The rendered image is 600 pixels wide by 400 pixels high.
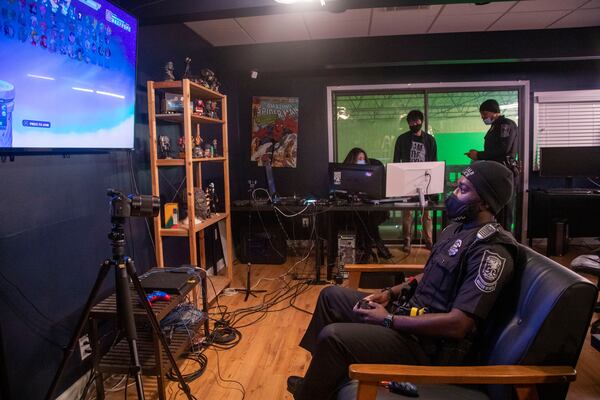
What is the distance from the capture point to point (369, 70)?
16.4 feet

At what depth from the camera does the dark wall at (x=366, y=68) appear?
4293 millimetres

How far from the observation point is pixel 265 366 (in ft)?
7.89

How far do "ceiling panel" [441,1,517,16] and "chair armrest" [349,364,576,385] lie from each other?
317 cm

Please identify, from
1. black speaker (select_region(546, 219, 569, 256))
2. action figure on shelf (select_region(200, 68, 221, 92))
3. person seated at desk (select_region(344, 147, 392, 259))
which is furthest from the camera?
black speaker (select_region(546, 219, 569, 256))

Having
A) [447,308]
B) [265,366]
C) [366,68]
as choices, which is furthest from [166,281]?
[366,68]

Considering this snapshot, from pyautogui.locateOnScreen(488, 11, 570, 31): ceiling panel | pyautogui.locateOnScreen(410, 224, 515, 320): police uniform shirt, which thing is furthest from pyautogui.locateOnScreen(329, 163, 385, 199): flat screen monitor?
pyautogui.locateOnScreen(410, 224, 515, 320): police uniform shirt

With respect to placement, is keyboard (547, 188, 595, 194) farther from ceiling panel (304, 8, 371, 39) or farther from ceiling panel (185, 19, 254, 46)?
ceiling panel (185, 19, 254, 46)

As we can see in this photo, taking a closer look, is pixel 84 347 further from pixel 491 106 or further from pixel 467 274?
pixel 491 106

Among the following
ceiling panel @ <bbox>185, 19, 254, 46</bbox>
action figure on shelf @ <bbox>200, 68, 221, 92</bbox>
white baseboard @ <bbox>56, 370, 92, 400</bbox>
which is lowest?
white baseboard @ <bbox>56, 370, 92, 400</bbox>

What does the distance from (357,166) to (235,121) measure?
1.84m

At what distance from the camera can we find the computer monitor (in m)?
3.53

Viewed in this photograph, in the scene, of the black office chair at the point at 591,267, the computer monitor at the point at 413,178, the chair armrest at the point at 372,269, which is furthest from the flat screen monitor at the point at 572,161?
the chair armrest at the point at 372,269

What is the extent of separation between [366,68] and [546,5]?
1.99 m

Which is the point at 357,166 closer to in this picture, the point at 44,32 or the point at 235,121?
the point at 235,121
